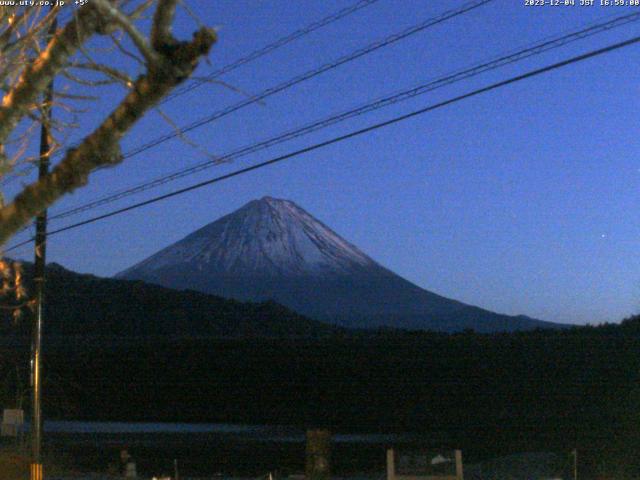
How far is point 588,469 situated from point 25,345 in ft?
140

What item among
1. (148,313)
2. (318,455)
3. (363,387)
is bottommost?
(318,455)

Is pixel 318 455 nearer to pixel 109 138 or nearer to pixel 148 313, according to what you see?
pixel 109 138

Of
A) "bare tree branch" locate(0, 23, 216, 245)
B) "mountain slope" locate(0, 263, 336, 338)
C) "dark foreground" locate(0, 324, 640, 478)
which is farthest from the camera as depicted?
"mountain slope" locate(0, 263, 336, 338)

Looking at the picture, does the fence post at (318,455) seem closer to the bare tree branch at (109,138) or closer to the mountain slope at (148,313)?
the bare tree branch at (109,138)

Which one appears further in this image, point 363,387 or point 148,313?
point 148,313

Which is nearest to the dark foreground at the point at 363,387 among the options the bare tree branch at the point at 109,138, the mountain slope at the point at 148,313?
the mountain slope at the point at 148,313

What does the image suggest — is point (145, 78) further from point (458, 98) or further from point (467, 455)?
point (467, 455)

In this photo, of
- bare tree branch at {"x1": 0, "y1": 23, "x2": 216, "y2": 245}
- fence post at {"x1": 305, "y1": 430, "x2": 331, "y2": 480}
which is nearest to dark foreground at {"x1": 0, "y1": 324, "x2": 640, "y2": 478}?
fence post at {"x1": 305, "y1": 430, "x2": 331, "y2": 480}

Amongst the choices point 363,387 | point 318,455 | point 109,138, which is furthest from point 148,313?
point 109,138

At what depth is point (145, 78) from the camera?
5.48m

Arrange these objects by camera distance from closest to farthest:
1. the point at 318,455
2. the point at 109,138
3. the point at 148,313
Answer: the point at 109,138 → the point at 318,455 → the point at 148,313

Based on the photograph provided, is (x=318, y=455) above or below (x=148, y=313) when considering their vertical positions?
below

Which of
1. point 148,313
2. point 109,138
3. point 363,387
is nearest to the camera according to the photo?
point 109,138

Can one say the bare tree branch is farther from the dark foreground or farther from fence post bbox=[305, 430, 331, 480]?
the dark foreground
